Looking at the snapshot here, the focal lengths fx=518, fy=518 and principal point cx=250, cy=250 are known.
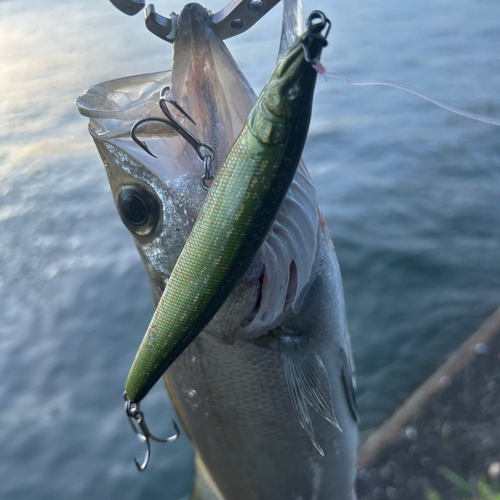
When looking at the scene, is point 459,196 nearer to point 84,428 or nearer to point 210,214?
point 84,428

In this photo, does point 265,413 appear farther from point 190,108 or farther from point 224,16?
point 224,16

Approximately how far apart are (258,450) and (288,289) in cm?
68

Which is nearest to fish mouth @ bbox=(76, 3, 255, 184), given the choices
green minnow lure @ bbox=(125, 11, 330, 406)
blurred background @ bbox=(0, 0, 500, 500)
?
green minnow lure @ bbox=(125, 11, 330, 406)

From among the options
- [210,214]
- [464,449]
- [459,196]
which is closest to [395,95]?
[459,196]

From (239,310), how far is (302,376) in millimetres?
334

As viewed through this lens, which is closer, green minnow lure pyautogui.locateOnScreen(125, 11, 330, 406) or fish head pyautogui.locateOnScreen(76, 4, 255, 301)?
green minnow lure pyautogui.locateOnScreen(125, 11, 330, 406)

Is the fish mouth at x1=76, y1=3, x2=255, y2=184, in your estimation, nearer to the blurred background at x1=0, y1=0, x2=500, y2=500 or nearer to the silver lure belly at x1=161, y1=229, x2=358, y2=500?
the silver lure belly at x1=161, y1=229, x2=358, y2=500

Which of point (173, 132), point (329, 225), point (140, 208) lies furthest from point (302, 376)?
point (329, 225)

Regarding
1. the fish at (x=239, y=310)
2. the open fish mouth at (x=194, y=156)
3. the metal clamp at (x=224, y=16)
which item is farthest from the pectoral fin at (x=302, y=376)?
the metal clamp at (x=224, y=16)

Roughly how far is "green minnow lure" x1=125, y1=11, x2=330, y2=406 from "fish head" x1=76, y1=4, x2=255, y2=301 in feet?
1.37

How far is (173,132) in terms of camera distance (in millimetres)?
1430

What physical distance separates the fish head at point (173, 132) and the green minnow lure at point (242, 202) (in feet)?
1.37

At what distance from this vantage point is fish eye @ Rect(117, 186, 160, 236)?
4.79ft

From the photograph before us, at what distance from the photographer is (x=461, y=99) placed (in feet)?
20.7
